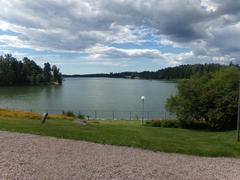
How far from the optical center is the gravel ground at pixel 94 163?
1005cm

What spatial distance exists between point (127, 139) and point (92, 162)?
4864mm

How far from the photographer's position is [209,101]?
37.1 m

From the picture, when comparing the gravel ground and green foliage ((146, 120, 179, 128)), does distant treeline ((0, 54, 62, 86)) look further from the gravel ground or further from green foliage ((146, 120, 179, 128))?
the gravel ground

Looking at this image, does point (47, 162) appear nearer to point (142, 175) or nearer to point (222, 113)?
point (142, 175)

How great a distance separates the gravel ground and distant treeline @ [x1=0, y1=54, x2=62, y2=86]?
132 m

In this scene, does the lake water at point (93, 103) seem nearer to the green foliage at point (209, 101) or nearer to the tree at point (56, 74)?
the green foliage at point (209, 101)

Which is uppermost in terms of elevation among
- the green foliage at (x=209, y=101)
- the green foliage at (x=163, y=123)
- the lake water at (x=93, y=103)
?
the green foliage at (x=209, y=101)

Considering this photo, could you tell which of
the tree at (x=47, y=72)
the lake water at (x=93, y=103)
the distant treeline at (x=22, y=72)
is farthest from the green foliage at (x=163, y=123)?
the tree at (x=47, y=72)

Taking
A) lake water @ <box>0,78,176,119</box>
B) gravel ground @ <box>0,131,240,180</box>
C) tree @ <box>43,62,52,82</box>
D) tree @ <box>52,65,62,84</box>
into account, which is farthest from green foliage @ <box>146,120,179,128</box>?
tree @ <box>52,65,62,84</box>

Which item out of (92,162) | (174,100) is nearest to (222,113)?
(174,100)

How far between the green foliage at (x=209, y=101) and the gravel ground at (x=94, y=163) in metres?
21.9

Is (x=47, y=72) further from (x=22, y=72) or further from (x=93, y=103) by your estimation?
(x=93, y=103)

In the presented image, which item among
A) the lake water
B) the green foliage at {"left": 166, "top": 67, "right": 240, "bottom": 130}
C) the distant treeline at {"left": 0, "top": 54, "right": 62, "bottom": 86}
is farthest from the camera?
the distant treeline at {"left": 0, "top": 54, "right": 62, "bottom": 86}

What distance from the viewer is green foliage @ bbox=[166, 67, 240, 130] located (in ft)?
114
